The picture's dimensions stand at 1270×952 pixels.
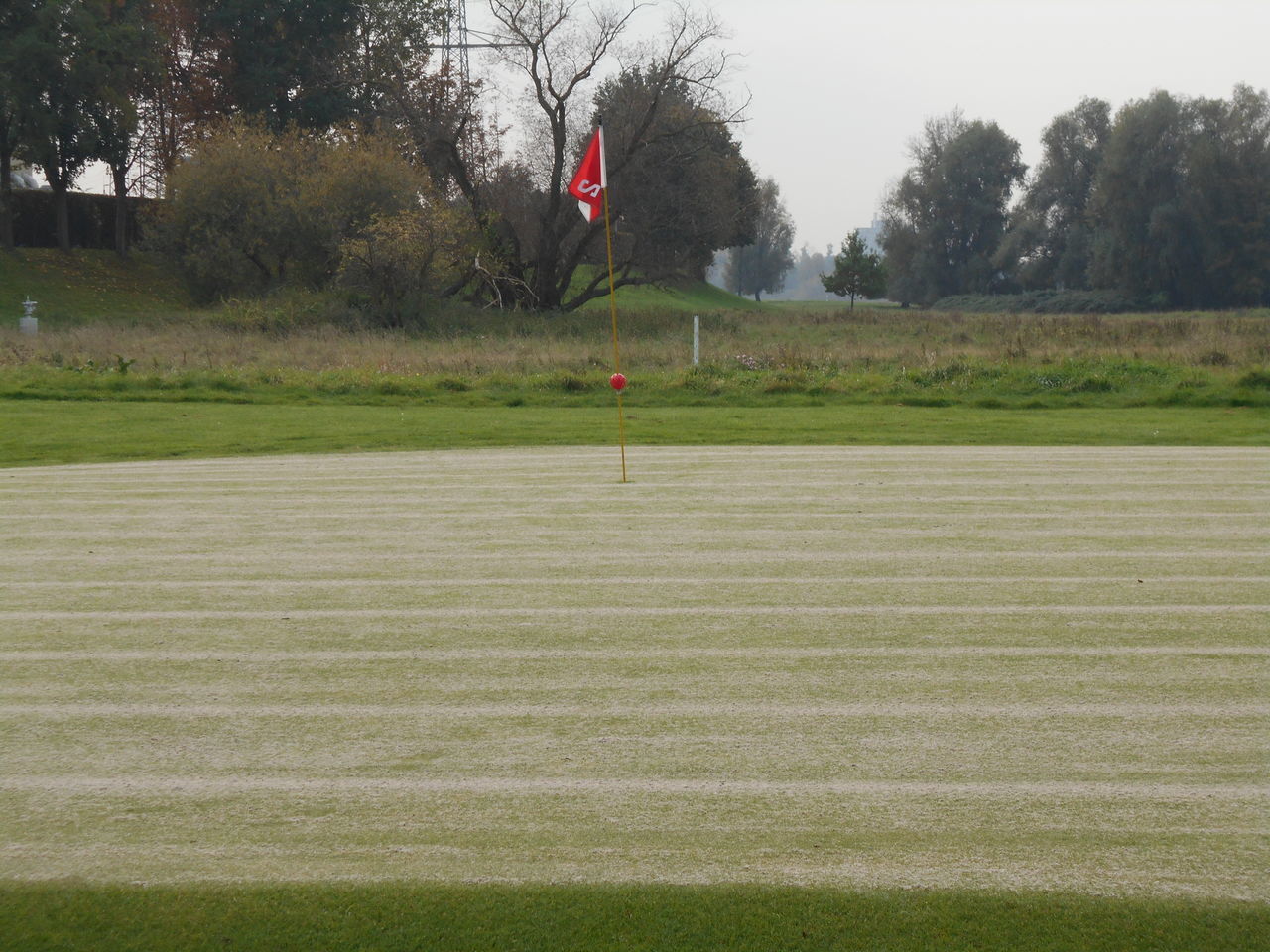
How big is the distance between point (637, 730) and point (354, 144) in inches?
1760

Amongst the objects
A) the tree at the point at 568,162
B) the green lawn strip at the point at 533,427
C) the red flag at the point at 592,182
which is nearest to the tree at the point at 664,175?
the tree at the point at 568,162

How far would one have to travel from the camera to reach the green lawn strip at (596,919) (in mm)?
3584

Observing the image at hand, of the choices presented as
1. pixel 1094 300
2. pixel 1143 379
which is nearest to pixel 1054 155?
pixel 1094 300

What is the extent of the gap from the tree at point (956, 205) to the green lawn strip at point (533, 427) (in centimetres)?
7737

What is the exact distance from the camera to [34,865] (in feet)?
13.5

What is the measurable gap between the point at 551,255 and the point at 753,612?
140ft

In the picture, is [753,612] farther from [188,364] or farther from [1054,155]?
[1054,155]

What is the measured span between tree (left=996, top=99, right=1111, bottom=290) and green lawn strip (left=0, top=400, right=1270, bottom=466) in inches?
2911

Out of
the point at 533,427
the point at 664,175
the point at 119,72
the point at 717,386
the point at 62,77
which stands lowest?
the point at 533,427

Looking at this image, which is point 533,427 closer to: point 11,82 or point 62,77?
point 11,82

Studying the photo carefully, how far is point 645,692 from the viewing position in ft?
19.5

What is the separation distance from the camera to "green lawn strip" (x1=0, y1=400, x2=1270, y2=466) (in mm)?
15492

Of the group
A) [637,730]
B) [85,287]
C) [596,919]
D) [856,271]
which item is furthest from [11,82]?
[856,271]

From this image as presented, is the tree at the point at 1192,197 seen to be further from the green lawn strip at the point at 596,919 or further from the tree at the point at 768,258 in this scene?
the green lawn strip at the point at 596,919
